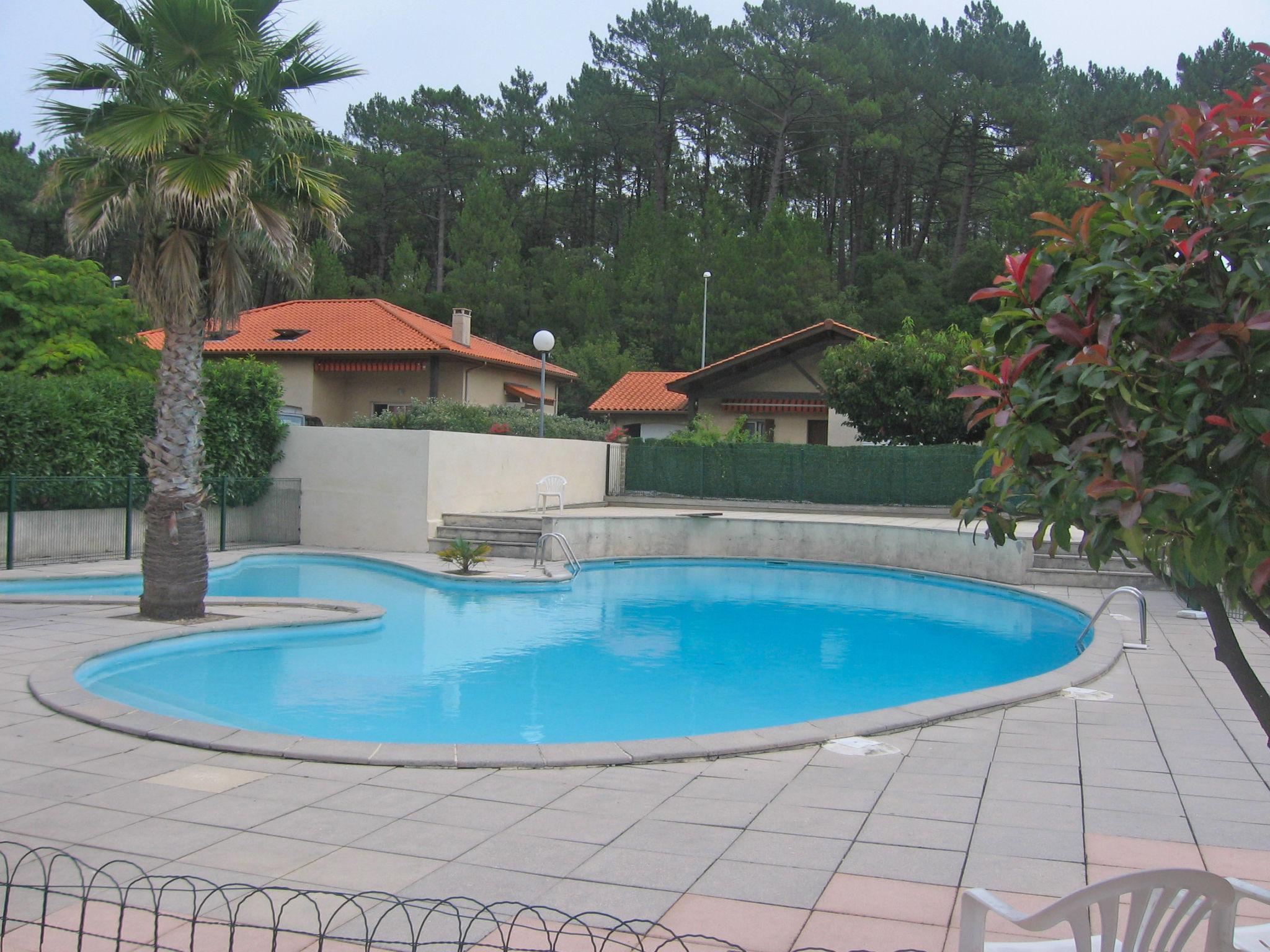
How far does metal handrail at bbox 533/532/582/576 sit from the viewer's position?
18578 mm

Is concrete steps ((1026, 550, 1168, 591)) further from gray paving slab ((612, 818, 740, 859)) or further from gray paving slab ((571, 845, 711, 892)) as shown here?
gray paving slab ((571, 845, 711, 892))

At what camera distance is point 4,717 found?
7.16 m

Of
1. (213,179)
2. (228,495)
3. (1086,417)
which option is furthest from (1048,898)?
(228,495)

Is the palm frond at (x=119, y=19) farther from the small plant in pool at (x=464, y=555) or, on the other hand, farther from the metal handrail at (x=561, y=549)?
the metal handrail at (x=561, y=549)

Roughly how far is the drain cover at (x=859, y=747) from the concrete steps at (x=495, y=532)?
43.2 feet

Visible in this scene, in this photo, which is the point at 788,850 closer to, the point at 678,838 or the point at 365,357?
the point at 678,838

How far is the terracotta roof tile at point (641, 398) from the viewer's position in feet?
121

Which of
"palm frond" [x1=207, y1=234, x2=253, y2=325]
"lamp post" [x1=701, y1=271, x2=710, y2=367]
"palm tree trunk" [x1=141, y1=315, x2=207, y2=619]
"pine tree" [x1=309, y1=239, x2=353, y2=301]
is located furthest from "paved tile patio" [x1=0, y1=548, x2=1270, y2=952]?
"pine tree" [x1=309, y1=239, x2=353, y2=301]

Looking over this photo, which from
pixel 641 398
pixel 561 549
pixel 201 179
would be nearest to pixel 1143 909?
pixel 201 179

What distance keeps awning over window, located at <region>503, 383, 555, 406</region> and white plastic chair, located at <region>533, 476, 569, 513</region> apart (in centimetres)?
1233

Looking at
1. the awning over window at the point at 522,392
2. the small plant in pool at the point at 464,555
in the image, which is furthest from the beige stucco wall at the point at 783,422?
the small plant in pool at the point at 464,555

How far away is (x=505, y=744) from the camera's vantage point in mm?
7117

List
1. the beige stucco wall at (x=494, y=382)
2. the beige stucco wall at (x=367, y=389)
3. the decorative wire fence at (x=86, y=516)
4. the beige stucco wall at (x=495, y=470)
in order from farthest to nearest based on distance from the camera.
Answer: the beige stucco wall at (x=494, y=382) < the beige stucco wall at (x=367, y=389) < the beige stucco wall at (x=495, y=470) < the decorative wire fence at (x=86, y=516)

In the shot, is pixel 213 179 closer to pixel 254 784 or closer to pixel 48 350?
pixel 254 784
